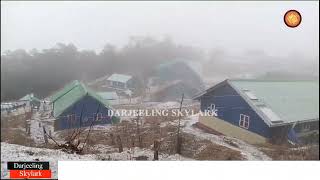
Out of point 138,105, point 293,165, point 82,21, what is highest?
point 82,21

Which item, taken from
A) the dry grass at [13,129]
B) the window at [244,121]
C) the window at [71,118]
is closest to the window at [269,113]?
the window at [244,121]

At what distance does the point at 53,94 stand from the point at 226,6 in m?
1.44

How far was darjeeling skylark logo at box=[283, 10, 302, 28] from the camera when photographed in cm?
345

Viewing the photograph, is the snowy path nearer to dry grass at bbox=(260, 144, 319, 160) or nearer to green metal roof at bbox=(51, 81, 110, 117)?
dry grass at bbox=(260, 144, 319, 160)

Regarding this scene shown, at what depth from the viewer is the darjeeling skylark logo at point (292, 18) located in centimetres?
345

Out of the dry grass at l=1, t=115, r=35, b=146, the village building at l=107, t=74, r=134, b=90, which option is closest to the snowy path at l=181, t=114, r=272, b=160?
the village building at l=107, t=74, r=134, b=90

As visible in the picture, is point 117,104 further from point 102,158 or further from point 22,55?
point 22,55

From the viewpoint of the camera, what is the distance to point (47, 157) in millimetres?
3559

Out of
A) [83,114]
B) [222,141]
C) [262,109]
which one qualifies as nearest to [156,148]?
[222,141]

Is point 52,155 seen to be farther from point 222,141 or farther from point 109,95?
point 222,141

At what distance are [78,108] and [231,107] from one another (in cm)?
115

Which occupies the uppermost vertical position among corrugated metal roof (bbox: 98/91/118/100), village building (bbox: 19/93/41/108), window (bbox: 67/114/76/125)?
corrugated metal roof (bbox: 98/91/118/100)

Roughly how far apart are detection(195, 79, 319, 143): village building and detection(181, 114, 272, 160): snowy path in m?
0.05

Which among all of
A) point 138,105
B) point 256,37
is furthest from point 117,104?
point 256,37
